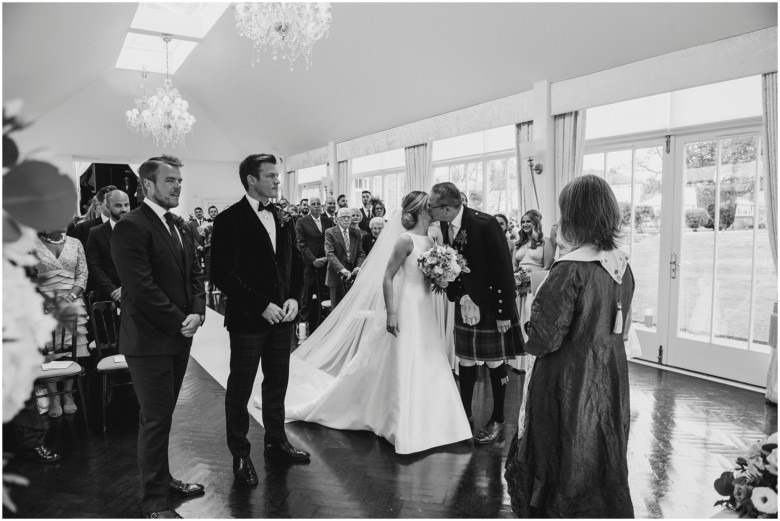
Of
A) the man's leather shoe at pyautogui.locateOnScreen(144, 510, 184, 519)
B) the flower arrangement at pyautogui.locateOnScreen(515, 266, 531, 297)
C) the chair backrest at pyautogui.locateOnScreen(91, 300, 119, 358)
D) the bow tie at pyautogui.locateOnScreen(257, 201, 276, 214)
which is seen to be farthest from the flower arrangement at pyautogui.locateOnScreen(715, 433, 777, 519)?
the chair backrest at pyautogui.locateOnScreen(91, 300, 119, 358)

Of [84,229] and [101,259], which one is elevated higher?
[84,229]

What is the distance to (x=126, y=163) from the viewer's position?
51.3 ft

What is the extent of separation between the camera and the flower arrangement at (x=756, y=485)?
1726 mm

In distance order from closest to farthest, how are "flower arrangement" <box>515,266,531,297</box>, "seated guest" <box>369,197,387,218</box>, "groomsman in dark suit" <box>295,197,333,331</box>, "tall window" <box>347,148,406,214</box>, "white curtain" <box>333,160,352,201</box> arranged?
"flower arrangement" <box>515,266,531,297</box>
"groomsman in dark suit" <box>295,197,333,331</box>
"seated guest" <box>369,197,387,218</box>
"tall window" <box>347,148,406,214</box>
"white curtain" <box>333,160,352,201</box>

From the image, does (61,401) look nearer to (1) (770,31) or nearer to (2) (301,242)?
(2) (301,242)

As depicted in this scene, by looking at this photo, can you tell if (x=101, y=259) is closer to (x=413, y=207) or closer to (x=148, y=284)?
(x=148, y=284)

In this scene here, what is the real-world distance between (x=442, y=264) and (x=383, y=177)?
8.49 metres

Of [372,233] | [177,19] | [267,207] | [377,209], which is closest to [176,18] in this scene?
[177,19]

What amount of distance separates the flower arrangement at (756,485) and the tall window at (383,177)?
9.02 metres

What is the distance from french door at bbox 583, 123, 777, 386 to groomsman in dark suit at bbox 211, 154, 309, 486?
11.8 ft

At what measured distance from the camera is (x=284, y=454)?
330 centimetres

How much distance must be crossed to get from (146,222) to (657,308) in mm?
5433

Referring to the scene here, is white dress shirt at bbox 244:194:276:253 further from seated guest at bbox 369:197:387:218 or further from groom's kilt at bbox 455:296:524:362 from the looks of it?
seated guest at bbox 369:197:387:218

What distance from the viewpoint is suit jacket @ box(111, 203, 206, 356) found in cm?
249
